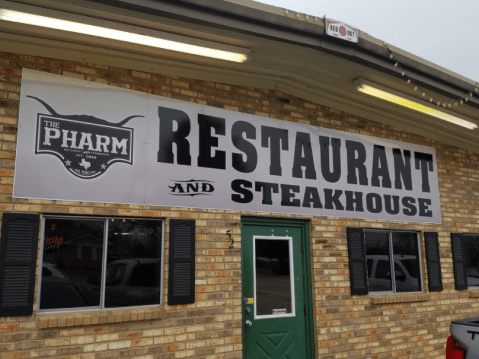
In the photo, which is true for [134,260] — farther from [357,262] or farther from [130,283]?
[357,262]

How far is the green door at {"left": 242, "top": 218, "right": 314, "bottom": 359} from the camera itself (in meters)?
5.80

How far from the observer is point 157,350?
5016 millimetres

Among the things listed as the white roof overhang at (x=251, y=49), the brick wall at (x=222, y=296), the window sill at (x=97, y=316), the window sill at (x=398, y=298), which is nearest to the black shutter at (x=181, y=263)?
the brick wall at (x=222, y=296)

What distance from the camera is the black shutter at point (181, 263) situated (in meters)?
5.21

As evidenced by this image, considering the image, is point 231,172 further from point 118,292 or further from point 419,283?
point 419,283

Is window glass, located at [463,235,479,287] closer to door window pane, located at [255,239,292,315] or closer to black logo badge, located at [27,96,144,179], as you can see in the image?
door window pane, located at [255,239,292,315]

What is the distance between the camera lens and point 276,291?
606 centimetres

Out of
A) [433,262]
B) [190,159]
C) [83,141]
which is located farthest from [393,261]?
[83,141]

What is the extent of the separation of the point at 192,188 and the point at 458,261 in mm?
5295

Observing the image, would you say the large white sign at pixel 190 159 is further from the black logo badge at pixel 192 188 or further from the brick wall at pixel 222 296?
→ the brick wall at pixel 222 296

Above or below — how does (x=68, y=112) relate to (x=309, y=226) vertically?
above

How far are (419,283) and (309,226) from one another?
2560 millimetres

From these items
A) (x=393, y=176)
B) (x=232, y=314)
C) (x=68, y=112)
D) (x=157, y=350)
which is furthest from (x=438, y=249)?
(x=68, y=112)

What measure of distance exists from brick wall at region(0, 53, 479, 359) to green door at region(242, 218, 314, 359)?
0.52 feet
